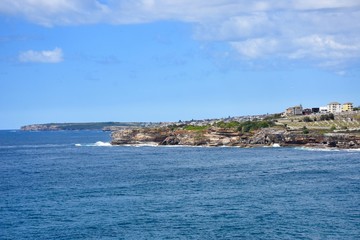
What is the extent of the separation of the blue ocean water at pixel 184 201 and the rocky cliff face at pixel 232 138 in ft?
112

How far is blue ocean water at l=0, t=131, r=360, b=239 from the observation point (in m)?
43.8

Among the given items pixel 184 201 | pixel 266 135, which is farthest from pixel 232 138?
pixel 184 201

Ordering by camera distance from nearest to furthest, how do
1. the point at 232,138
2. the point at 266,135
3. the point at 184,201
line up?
1. the point at 184,201
2. the point at 266,135
3. the point at 232,138

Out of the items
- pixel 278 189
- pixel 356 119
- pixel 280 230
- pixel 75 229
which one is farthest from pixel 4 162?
pixel 356 119

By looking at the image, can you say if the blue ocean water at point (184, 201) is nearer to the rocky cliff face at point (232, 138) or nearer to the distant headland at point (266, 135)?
the rocky cliff face at point (232, 138)

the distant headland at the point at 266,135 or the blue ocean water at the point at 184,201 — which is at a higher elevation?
the distant headland at the point at 266,135

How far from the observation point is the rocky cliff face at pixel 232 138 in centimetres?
12494

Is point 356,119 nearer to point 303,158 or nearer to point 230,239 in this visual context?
point 303,158

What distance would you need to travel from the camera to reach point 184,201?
55.6 meters

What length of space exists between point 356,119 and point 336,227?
121014mm

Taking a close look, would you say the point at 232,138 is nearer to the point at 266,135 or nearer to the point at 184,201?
the point at 266,135

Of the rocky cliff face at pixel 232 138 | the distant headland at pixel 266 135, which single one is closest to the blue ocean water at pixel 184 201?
the rocky cliff face at pixel 232 138

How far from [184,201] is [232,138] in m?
88.6

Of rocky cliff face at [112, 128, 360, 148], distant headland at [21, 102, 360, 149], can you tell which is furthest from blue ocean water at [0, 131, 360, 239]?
distant headland at [21, 102, 360, 149]
